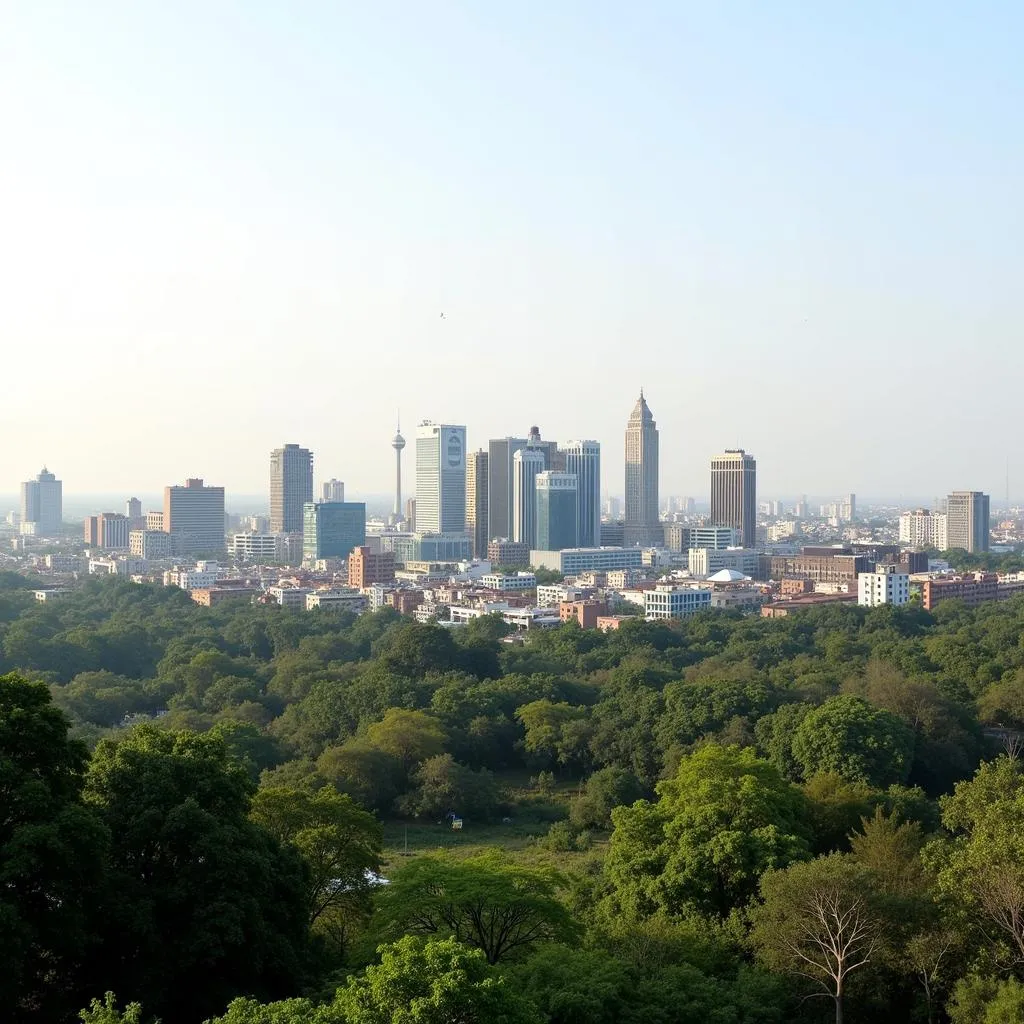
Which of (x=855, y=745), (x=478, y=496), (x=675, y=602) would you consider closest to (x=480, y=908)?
(x=855, y=745)

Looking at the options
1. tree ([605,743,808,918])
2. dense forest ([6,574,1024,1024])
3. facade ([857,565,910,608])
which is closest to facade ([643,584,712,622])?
facade ([857,565,910,608])

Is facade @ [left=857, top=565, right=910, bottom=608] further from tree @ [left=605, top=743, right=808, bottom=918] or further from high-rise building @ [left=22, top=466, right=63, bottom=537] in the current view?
high-rise building @ [left=22, top=466, right=63, bottom=537]

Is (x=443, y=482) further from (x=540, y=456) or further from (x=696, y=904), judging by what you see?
(x=696, y=904)

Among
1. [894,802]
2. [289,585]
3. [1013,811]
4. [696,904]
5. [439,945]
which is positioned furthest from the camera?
[289,585]

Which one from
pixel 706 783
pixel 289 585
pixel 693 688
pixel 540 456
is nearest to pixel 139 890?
pixel 706 783

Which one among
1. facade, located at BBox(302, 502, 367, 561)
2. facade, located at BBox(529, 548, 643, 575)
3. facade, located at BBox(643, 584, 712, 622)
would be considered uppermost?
facade, located at BBox(302, 502, 367, 561)

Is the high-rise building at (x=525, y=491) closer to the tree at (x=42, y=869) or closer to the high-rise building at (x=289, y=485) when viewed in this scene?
the high-rise building at (x=289, y=485)
